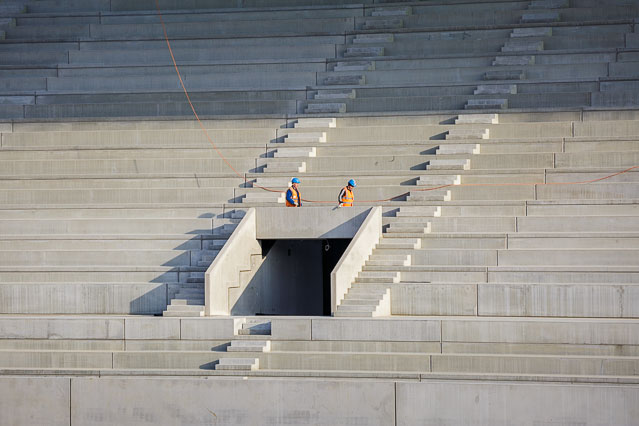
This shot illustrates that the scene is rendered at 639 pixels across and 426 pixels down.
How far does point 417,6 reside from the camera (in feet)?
102

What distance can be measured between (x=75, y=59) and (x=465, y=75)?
33.1 ft

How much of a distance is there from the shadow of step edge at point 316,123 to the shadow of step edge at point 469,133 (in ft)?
8.87

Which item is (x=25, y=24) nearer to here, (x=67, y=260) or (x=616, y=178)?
(x=67, y=260)

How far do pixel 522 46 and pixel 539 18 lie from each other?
1.38 metres

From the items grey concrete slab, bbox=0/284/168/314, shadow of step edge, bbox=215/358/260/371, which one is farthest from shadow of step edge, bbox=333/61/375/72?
shadow of step edge, bbox=215/358/260/371

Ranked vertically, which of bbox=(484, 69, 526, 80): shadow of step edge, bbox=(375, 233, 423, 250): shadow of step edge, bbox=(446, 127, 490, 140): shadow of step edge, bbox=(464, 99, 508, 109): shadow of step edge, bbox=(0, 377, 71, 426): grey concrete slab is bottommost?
bbox=(0, 377, 71, 426): grey concrete slab

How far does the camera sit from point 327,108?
2709 centimetres

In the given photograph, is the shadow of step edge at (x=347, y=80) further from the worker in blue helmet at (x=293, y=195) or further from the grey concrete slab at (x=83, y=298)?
the grey concrete slab at (x=83, y=298)

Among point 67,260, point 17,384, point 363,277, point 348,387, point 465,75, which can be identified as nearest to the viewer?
point 348,387

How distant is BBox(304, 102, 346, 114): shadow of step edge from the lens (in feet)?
88.8

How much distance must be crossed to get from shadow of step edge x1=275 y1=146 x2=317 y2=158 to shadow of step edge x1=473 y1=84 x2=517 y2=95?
14.2ft

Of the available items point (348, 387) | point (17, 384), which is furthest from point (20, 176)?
point (348, 387)

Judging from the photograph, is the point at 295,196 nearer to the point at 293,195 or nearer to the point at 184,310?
the point at 293,195

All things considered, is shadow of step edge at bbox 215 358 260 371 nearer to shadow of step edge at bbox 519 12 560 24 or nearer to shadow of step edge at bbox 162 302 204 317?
shadow of step edge at bbox 162 302 204 317
